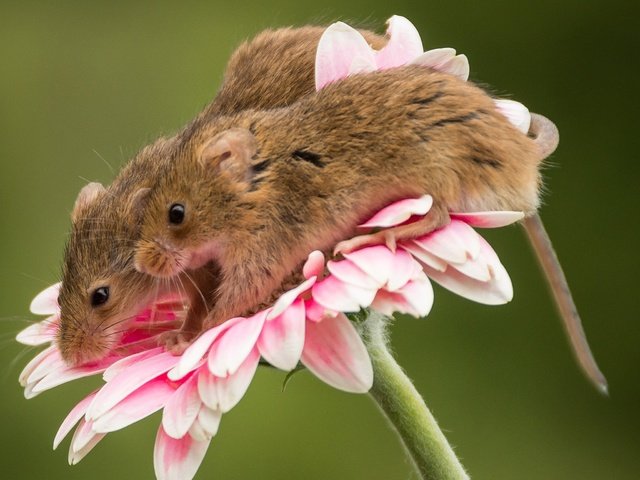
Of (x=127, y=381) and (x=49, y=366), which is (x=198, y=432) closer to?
(x=127, y=381)

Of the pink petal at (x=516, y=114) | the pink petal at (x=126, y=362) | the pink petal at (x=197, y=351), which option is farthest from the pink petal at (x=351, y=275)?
the pink petal at (x=516, y=114)

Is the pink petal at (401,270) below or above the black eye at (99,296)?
above

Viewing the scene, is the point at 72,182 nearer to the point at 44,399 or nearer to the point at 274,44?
the point at 44,399

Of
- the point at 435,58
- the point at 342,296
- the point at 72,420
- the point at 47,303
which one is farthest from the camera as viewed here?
the point at 47,303

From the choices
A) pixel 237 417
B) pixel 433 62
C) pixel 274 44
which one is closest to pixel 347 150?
pixel 433 62

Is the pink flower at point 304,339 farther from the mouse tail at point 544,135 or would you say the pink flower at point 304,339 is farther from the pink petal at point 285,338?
the mouse tail at point 544,135

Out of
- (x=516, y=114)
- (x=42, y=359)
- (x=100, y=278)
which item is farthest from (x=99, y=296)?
(x=516, y=114)

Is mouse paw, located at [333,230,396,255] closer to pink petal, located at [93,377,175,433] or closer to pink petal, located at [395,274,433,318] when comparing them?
pink petal, located at [395,274,433,318]
